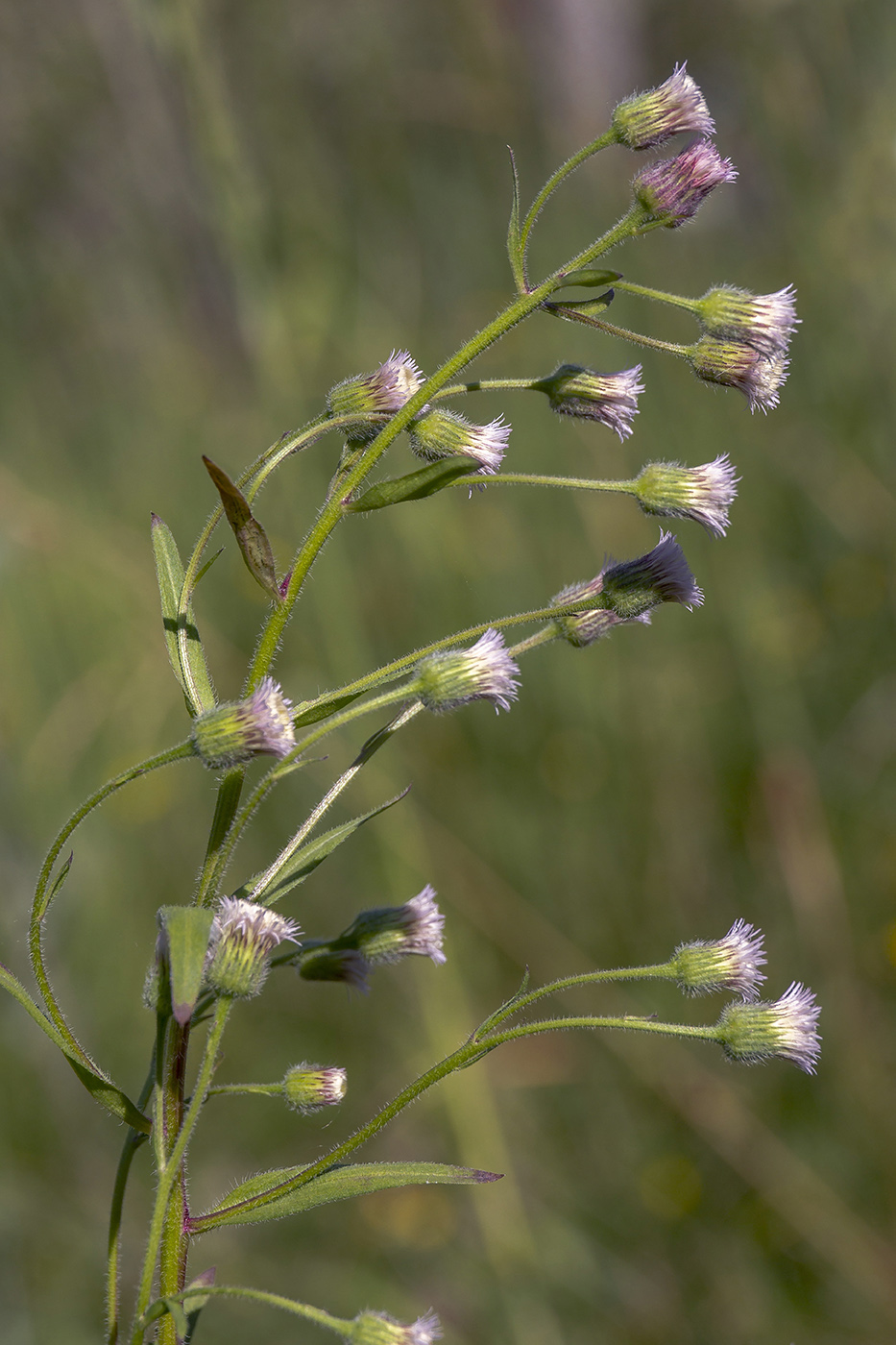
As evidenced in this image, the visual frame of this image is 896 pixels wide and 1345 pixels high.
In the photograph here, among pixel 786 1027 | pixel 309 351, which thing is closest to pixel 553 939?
pixel 309 351

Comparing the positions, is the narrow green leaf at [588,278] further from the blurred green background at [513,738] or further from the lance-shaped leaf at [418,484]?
the blurred green background at [513,738]

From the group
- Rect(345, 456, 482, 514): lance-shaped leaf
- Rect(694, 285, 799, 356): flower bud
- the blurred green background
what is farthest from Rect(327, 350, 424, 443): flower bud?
the blurred green background

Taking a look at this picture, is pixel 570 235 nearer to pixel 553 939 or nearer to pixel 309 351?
pixel 309 351

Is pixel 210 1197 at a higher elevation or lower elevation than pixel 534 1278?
higher

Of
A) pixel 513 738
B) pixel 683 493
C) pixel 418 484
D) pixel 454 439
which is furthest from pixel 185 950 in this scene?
pixel 513 738

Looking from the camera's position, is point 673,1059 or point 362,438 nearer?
point 362,438

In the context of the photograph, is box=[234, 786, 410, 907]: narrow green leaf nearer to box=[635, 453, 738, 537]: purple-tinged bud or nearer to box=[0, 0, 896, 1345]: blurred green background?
box=[635, 453, 738, 537]: purple-tinged bud
